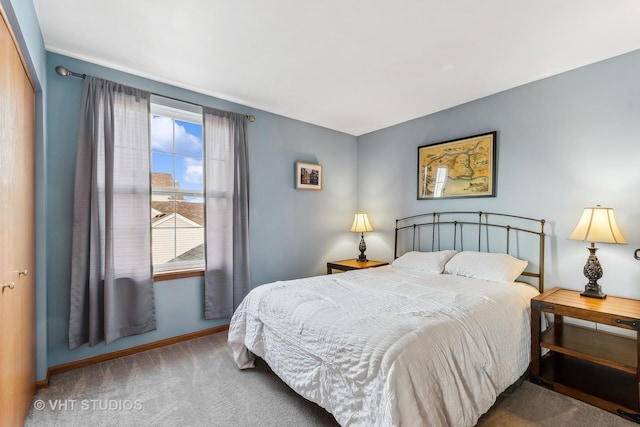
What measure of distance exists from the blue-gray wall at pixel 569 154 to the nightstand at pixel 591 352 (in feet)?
1.10

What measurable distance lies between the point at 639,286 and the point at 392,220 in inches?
92.2

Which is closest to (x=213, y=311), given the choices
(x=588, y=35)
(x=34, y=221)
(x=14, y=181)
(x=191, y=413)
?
(x=191, y=413)

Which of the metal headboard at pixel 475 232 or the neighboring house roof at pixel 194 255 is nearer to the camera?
the metal headboard at pixel 475 232

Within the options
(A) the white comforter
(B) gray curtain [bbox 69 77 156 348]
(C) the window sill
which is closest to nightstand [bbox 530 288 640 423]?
(A) the white comforter

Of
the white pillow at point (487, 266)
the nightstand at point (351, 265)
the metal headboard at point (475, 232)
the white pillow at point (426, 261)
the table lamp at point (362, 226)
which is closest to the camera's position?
the white pillow at point (487, 266)

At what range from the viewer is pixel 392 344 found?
138 centimetres

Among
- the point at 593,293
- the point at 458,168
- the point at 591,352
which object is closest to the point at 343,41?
the point at 458,168

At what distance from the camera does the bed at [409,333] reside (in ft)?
4.44

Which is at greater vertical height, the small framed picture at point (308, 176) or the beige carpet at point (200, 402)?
the small framed picture at point (308, 176)

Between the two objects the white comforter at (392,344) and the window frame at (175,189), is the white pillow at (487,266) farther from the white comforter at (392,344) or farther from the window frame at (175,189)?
the window frame at (175,189)

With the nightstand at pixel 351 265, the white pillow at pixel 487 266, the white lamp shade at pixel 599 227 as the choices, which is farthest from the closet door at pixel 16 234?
the white lamp shade at pixel 599 227

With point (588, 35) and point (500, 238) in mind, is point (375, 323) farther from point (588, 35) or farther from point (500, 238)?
point (588, 35)

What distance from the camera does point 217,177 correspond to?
10.2 ft

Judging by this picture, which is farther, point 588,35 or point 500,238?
point 500,238
